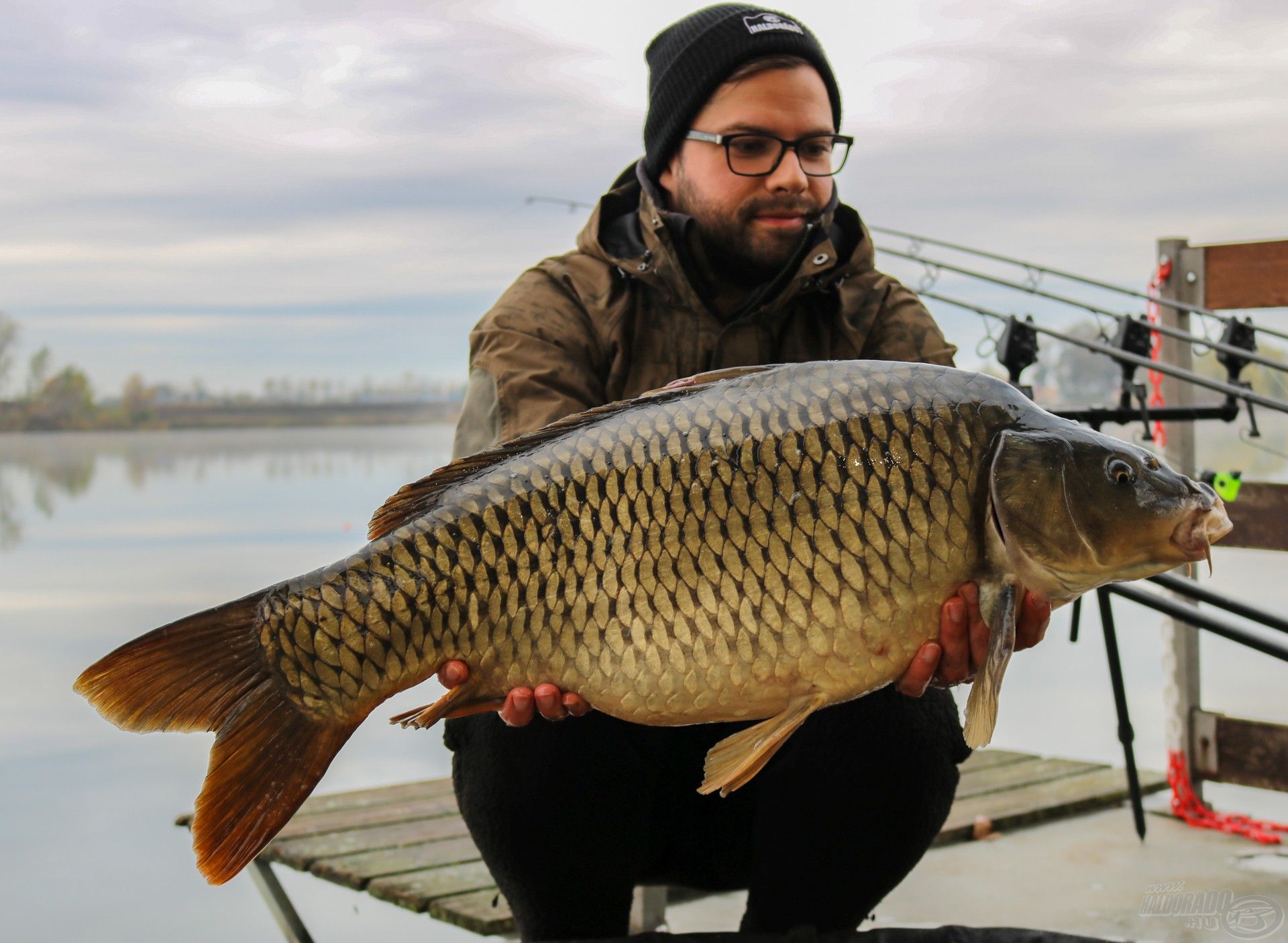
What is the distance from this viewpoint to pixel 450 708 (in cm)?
123

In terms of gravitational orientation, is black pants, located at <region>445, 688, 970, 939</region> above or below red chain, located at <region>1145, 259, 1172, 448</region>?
below

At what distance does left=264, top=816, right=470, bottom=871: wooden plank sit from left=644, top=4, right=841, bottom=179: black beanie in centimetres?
113

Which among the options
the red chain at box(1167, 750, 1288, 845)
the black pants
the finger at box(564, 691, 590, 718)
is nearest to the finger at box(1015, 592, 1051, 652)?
the black pants

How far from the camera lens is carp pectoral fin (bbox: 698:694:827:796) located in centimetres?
116

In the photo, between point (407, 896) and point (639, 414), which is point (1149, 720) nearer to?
point (407, 896)

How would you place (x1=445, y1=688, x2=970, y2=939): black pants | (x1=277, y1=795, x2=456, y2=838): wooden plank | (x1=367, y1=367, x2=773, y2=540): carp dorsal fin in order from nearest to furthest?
(x1=367, y1=367, x2=773, y2=540): carp dorsal fin < (x1=445, y1=688, x2=970, y2=939): black pants < (x1=277, y1=795, x2=456, y2=838): wooden plank

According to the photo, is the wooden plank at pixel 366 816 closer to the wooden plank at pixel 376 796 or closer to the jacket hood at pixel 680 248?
the wooden plank at pixel 376 796

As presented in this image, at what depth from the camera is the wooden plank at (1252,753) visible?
2.49 metres

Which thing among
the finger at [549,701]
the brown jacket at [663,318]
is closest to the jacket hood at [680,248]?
the brown jacket at [663,318]

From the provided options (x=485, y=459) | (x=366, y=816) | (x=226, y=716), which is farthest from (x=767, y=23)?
(x=366, y=816)

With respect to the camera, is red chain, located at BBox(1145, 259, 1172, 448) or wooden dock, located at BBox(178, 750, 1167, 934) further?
red chain, located at BBox(1145, 259, 1172, 448)

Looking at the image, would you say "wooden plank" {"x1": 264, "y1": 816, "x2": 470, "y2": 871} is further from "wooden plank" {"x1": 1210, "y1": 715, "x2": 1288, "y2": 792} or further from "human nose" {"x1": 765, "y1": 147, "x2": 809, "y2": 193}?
"wooden plank" {"x1": 1210, "y1": 715, "x2": 1288, "y2": 792}

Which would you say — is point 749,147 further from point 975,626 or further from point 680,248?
point 975,626

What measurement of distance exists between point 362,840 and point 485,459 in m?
1.15
